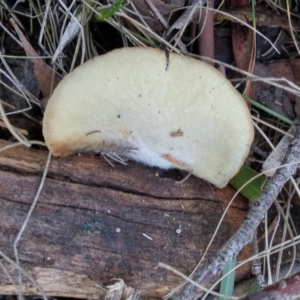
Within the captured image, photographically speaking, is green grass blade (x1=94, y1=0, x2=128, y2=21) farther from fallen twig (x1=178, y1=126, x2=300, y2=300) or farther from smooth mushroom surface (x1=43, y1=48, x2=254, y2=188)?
fallen twig (x1=178, y1=126, x2=300, y2=300)

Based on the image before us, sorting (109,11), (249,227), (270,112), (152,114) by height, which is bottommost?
(249,227)

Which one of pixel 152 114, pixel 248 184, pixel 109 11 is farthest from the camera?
pixel 248 184

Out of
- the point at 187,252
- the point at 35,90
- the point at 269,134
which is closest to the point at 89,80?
the point at 35,90

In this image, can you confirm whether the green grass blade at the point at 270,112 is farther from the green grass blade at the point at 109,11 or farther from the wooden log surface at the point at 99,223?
the green grass blade at the point at 109,11

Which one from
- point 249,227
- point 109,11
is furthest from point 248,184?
point 109,11

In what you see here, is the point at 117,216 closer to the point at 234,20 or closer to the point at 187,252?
the point at 187,252

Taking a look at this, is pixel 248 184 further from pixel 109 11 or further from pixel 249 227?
pixel 109 11

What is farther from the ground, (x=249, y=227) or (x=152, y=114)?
(x=152, y=114)
